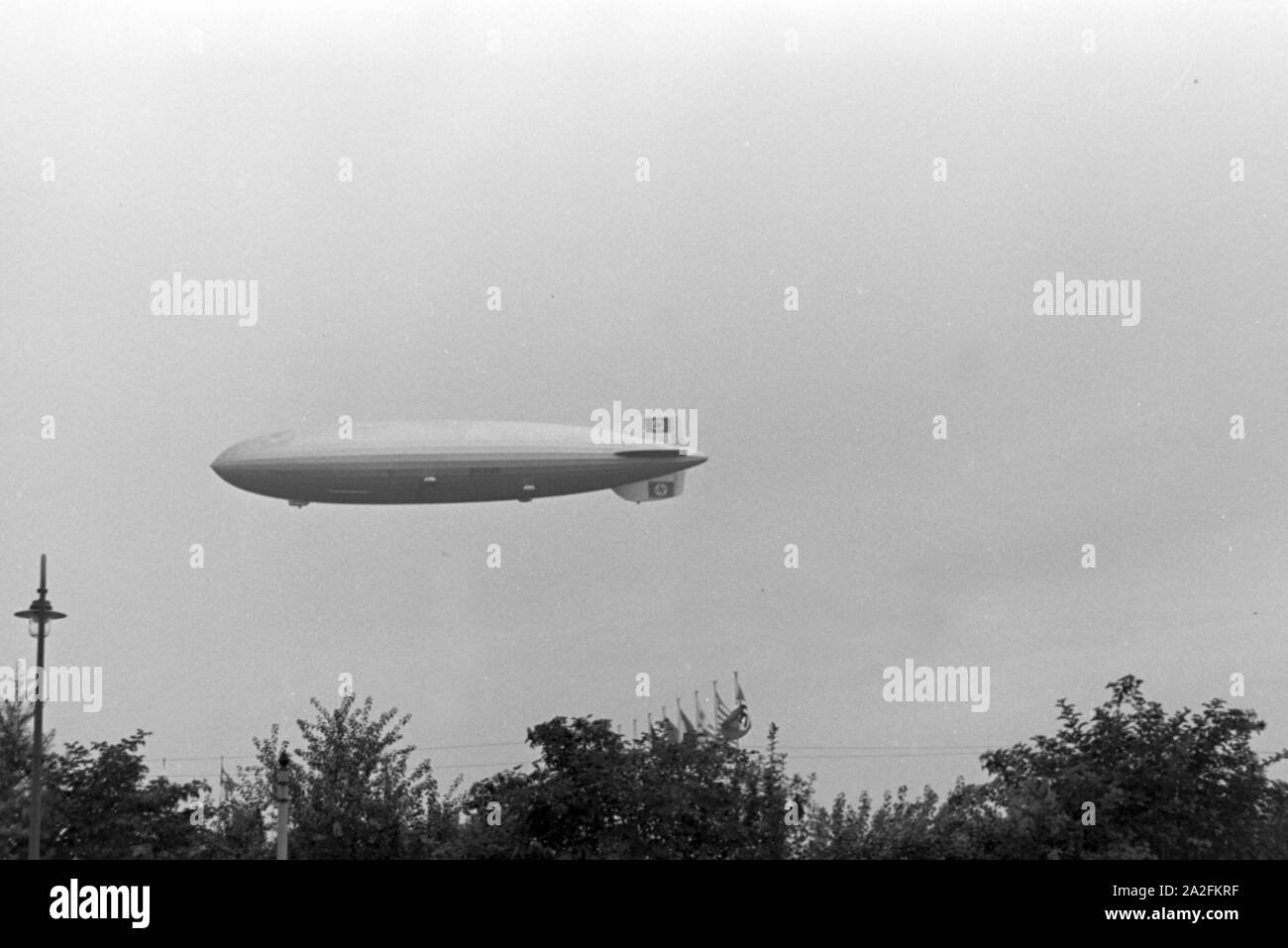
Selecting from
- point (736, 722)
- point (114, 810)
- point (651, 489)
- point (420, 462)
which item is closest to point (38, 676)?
point (114, 810)

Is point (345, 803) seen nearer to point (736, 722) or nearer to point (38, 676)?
point (38, 676)

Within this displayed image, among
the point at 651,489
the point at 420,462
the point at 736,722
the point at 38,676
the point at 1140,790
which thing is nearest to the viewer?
the point at 38,676

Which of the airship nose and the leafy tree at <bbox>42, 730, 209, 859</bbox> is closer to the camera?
the leafy tree at <bbox>42, 730, 209, 859</bbox>

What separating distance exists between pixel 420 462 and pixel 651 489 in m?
9.42

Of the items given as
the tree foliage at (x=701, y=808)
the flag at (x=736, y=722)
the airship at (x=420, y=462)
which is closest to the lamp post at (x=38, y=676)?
the tree foliage at (x=701, y=808)

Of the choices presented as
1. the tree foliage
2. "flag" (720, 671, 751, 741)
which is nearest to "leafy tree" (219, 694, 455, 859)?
the tree foliage

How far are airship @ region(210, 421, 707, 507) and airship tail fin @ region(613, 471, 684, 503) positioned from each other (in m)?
2.66

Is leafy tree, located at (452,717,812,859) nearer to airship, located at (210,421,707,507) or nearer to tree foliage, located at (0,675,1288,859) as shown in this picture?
tree foliage, located at (0,675,1288,859)

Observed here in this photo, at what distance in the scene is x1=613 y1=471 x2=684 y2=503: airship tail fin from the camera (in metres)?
57.4

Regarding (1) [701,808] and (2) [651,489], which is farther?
(2) [651,489]

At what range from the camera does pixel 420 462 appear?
52031 millimetres

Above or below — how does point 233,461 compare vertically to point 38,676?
above

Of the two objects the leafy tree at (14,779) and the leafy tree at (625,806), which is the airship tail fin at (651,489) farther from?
the leafy tree at (14,779)
